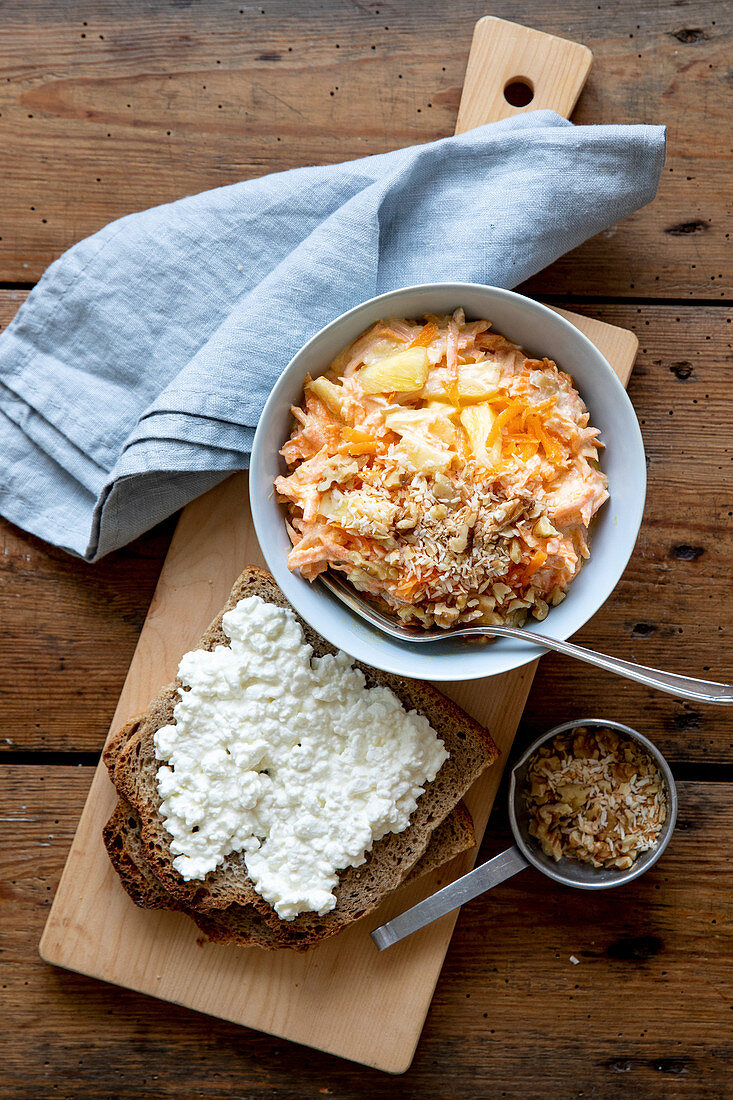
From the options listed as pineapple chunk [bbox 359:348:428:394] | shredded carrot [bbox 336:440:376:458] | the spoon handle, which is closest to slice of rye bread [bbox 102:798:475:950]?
the spoon handle

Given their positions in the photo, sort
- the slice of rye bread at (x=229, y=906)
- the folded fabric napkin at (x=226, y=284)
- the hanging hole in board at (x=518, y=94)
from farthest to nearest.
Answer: the hanging hole in board at (x=518, y=94), the slice of rye bread at (x=229, y=906), the folded fabric napkin at (x=226, y=284)

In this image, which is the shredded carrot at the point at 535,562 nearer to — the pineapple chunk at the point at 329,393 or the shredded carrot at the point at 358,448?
the shredded carrot at the point at 358,448

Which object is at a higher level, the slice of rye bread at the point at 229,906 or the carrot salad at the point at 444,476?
the carrot salad at the point at 444,476

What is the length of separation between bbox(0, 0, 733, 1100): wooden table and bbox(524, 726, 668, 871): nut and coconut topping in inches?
6.2

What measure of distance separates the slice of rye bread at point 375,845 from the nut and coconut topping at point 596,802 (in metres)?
0.22

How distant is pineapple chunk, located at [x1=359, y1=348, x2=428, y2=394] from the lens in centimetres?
178

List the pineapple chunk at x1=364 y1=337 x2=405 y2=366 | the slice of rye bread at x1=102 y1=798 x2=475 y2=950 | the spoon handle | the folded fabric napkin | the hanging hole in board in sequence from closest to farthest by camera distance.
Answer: the spoon handle < the pineapple chunk at x1=364 y1=337 x2=405 y2=366 < the folded fabric napkin < the slice of rye bread at x1=102 y1=798 x2=475 y2=950 < the hanging hole in board

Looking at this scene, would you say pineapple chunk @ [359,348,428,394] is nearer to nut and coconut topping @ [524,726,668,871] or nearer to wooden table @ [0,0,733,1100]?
wooden table @ [0,0,733,1100]

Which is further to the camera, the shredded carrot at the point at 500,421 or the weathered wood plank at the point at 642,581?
the weathered wood plank at the point at 642,581

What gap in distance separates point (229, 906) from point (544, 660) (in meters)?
1.12

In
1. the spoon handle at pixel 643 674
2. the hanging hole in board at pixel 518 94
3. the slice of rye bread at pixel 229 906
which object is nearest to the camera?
the spoon handle at pixel 643 674

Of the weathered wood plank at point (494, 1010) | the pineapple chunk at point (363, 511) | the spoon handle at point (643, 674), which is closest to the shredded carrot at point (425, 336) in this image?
the pineapple chunk at point (363, 511)

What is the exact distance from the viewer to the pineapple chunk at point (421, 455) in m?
1.69

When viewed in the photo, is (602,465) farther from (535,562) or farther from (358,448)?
(358,448)
